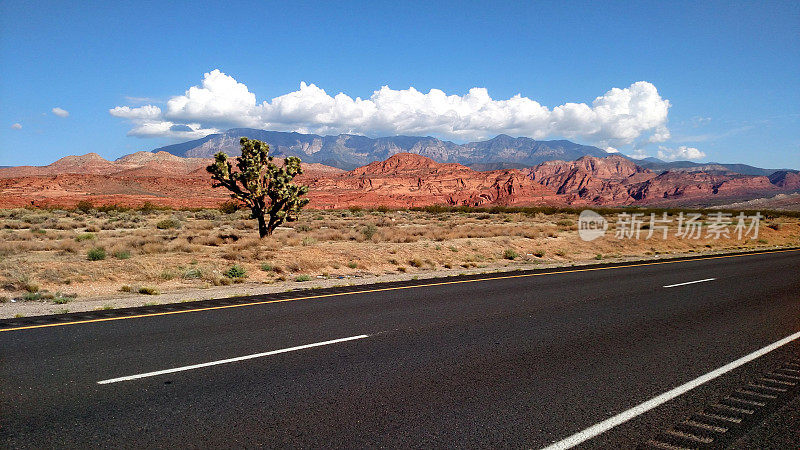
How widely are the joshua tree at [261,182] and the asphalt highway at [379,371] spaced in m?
14.5

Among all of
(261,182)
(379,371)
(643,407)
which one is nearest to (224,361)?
(379,371)

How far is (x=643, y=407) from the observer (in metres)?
4.89

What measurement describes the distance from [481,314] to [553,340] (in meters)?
2.08

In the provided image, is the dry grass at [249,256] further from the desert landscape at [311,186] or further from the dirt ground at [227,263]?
the desert landscape at [311,186]

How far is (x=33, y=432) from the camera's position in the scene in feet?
13.9

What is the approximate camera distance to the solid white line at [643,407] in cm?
416

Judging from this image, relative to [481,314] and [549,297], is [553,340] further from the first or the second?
[549,297]

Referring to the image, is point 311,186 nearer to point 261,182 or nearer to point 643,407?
point 261,182

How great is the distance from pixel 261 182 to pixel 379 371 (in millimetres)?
20453

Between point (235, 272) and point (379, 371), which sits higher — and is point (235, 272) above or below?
below

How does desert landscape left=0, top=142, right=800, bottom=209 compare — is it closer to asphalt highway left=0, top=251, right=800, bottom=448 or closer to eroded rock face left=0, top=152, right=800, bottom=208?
eroded rock face left=0, top=152, right=800, bottom=208

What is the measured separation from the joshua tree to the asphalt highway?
47.7ft

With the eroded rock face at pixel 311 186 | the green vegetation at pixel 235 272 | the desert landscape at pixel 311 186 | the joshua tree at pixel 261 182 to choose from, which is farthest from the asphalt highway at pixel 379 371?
the desert landscape at pixel 311 186

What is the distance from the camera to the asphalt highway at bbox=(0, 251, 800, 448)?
4.33 meters
